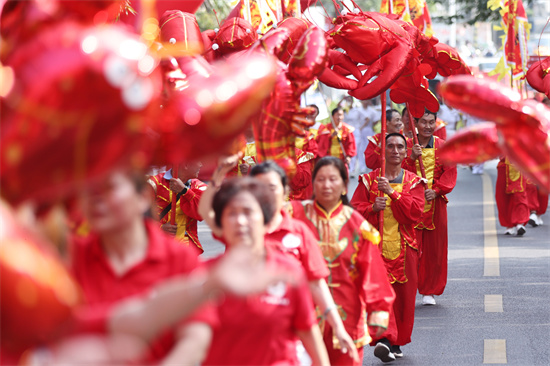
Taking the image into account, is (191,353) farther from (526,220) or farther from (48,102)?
(526,220)

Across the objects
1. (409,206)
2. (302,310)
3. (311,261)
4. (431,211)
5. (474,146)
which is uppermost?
(474,146)

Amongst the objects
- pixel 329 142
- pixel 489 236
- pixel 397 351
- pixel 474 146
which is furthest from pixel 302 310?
pixel 489 236

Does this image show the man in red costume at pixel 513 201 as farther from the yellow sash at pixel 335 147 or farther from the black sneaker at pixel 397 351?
the black sneaker at pixel 397 351

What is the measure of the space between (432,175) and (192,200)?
3066 millimetres

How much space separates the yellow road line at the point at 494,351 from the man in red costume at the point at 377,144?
2430 millimetres

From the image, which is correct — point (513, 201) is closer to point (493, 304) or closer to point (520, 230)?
point (520, 230)

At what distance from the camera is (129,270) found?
3049 mm

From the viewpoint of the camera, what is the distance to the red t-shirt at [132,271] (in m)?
2.97

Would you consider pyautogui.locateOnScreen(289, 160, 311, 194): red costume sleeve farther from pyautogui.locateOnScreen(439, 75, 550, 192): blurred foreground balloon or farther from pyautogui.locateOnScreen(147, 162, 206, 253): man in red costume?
pyautogui.locateOnScreen(439, 75, 550, 192): blurred foreground balloon

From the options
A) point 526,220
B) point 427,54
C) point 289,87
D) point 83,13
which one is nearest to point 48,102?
point 83,13

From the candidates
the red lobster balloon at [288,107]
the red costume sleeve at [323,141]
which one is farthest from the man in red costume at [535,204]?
the red lobster balloon at [288,107]

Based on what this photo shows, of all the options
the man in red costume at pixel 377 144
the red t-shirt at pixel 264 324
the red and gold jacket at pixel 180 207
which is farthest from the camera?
the man in red costume at pixel 377 144

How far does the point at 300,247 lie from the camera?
193 inches

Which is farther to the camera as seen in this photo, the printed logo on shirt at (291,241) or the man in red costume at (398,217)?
the man in red costume at (398,217)
